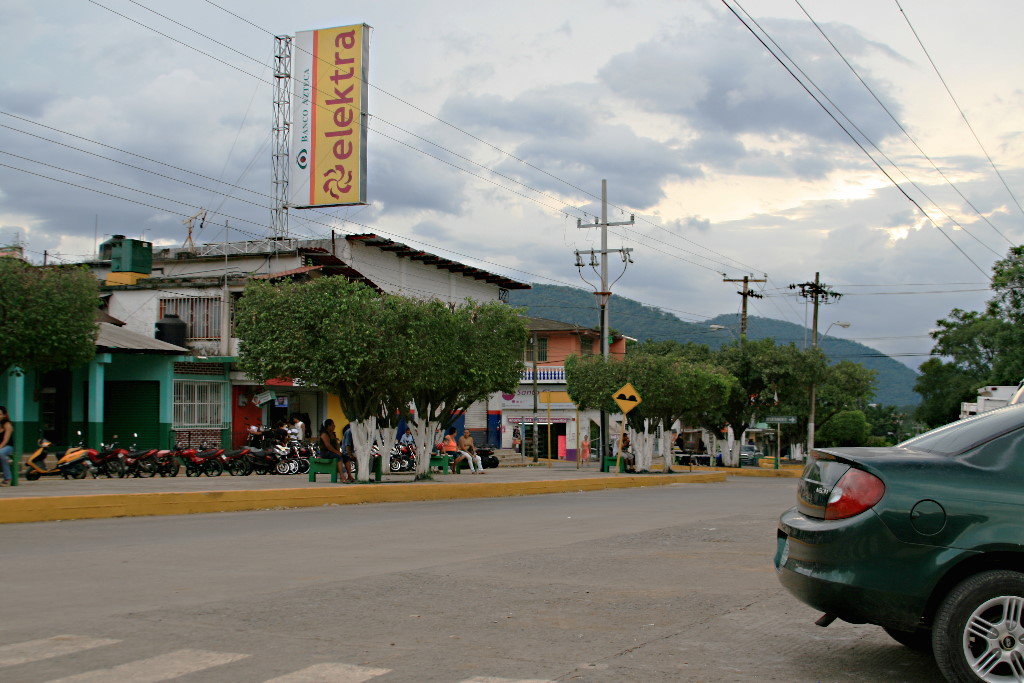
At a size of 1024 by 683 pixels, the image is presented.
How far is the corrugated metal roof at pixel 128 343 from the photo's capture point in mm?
30312

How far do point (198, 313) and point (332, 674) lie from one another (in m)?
32.1

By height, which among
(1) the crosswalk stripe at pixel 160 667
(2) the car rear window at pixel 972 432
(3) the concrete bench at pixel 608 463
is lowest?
(3) the concrete bench at pixel 608 463

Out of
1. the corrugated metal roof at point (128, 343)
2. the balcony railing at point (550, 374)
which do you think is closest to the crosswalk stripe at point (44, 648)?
the corrugated metal roof at point (128, 343)

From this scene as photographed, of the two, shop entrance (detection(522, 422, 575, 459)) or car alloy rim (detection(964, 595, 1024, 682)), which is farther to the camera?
shop entrance (detection(522, 422, 575, 459))

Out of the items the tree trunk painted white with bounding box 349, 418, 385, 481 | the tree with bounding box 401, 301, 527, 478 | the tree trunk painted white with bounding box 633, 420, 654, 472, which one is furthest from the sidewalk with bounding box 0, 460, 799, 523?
the tree trunk painted white with bounding box 633, 420, 654, 472

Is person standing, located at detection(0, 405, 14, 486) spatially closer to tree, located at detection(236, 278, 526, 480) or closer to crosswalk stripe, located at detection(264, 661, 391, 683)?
tree, located at detection(236, 278, 526, 480)

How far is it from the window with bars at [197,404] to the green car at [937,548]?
1206 inches

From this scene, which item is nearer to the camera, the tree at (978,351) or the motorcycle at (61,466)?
the motorcycle at (61,466)

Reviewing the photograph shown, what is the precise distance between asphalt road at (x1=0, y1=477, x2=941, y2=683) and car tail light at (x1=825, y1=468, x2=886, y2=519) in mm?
1034

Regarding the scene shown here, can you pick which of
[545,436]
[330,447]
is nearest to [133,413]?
[330,447]

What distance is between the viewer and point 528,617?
294 inches

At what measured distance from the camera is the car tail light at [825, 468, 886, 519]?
536cm

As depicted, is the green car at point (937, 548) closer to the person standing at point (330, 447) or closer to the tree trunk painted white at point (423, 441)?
the person standing at point (330, 447)

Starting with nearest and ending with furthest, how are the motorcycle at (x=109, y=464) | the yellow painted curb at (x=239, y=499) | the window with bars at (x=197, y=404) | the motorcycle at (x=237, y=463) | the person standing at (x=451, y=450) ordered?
1. the yellow painted curb at (x=239, y=499)
2. the motorcycle at (x=109, y=464)
3. the motorcycle at (x=237, y=463)
4. the window with bars at (x=197, y=404)
5. the person standing at (x=451, y=450)
